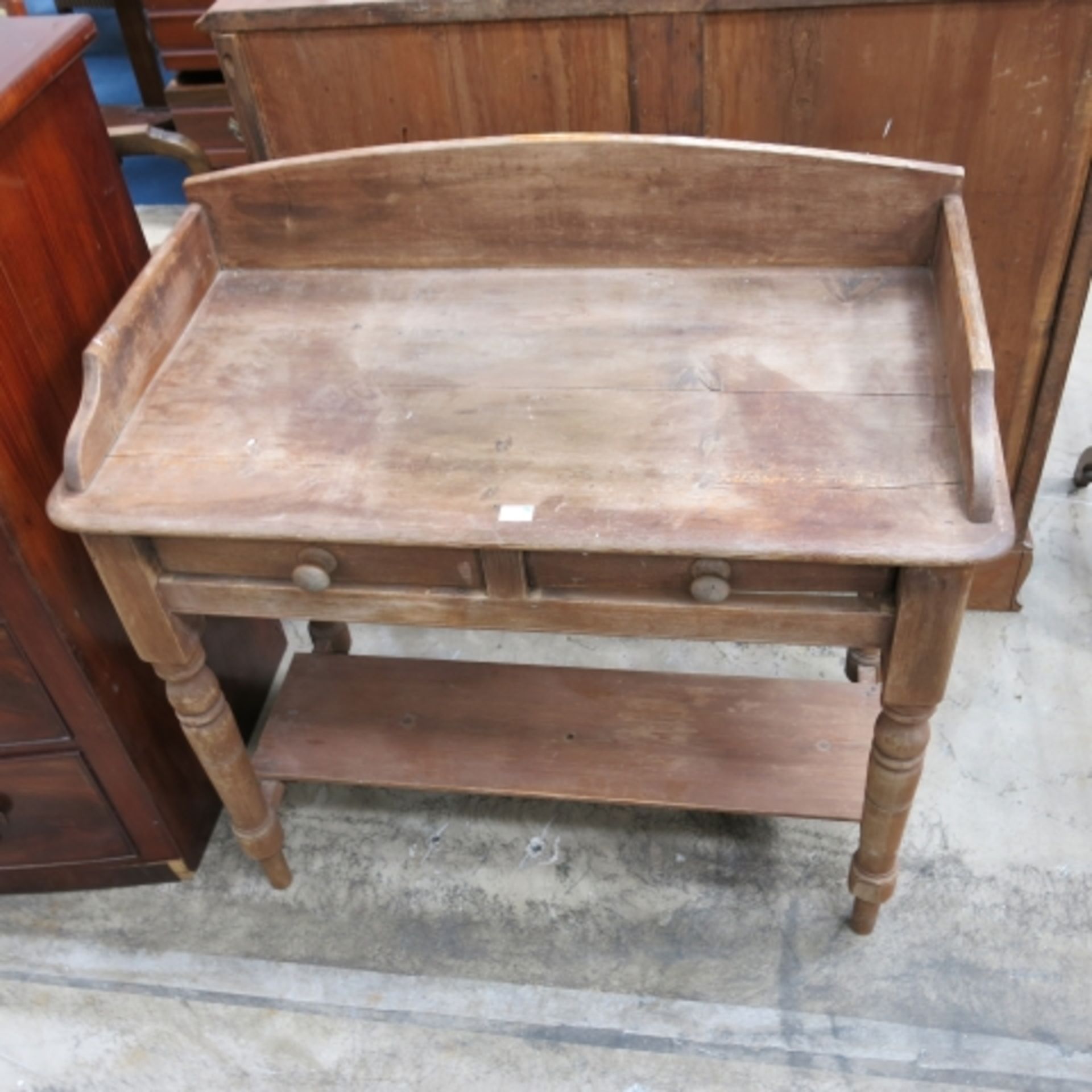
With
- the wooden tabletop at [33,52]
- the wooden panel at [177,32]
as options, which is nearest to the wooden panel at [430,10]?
the wooden tabletop at [33,52]

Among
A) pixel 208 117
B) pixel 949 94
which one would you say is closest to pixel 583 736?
pixel 949 94

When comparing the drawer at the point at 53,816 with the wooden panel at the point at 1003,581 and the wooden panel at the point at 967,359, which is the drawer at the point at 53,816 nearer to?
the wooden panel at the point at 967,359


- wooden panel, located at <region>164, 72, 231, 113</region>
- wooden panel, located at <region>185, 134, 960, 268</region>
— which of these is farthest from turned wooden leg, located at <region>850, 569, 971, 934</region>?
wooden panel, located at <region>164, 72, 231, 113</region>

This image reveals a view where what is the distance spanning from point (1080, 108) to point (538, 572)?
1.01 m

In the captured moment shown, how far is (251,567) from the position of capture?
1.34 meters

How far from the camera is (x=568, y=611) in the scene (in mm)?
1312

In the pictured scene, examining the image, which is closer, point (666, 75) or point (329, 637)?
point (666, 75)

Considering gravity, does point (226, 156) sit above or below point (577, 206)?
below

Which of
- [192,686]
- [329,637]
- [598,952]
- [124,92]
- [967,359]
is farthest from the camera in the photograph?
[124,92]

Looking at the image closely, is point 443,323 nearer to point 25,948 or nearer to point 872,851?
point 872,851

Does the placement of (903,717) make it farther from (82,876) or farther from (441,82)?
(82,876)

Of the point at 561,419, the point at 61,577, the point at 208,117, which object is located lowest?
the point at 208,117

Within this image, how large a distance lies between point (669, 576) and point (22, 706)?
3.17 feet

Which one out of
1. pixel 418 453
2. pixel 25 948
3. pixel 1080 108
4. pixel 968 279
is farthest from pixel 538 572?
pixel 25 948
